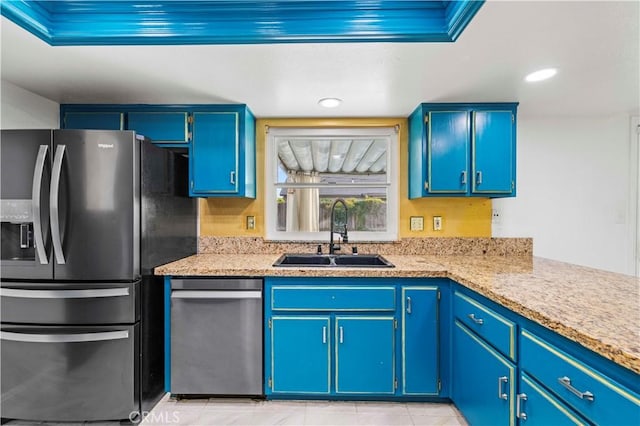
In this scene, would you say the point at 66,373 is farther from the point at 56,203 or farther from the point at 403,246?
the point at 403,246

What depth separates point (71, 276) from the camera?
1.79 meters

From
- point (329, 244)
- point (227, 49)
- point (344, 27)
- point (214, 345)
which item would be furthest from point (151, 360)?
point (344, 27)

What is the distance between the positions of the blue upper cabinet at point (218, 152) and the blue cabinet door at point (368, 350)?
1295 mm

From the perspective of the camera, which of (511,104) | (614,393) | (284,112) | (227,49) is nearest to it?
(614,393)

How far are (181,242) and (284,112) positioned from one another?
1.30m

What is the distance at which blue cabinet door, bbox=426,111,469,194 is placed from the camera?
2.36 m

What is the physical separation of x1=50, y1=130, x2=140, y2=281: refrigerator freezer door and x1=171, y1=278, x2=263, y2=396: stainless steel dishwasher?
1.30 feet

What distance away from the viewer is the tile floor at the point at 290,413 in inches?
74.4

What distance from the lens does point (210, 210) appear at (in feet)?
8.99

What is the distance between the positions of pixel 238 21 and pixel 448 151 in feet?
5.46

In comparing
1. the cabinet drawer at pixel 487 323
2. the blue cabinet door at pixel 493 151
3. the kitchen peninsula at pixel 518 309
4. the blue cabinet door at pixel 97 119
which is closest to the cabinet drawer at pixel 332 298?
the kitchen peninsula at pixel 518 309

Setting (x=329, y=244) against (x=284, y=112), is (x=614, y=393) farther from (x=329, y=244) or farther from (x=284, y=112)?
(x=284, y=112)

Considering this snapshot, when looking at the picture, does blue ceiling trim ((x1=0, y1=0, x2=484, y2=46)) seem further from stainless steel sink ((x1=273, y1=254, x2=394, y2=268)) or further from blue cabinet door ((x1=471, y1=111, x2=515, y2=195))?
stainless steel sink ((x1=273, y1=254, x2=394, y2=268))

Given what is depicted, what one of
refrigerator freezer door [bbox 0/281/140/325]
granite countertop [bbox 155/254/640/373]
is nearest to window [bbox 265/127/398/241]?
granite countertop [bbox 155/254/640/373]
